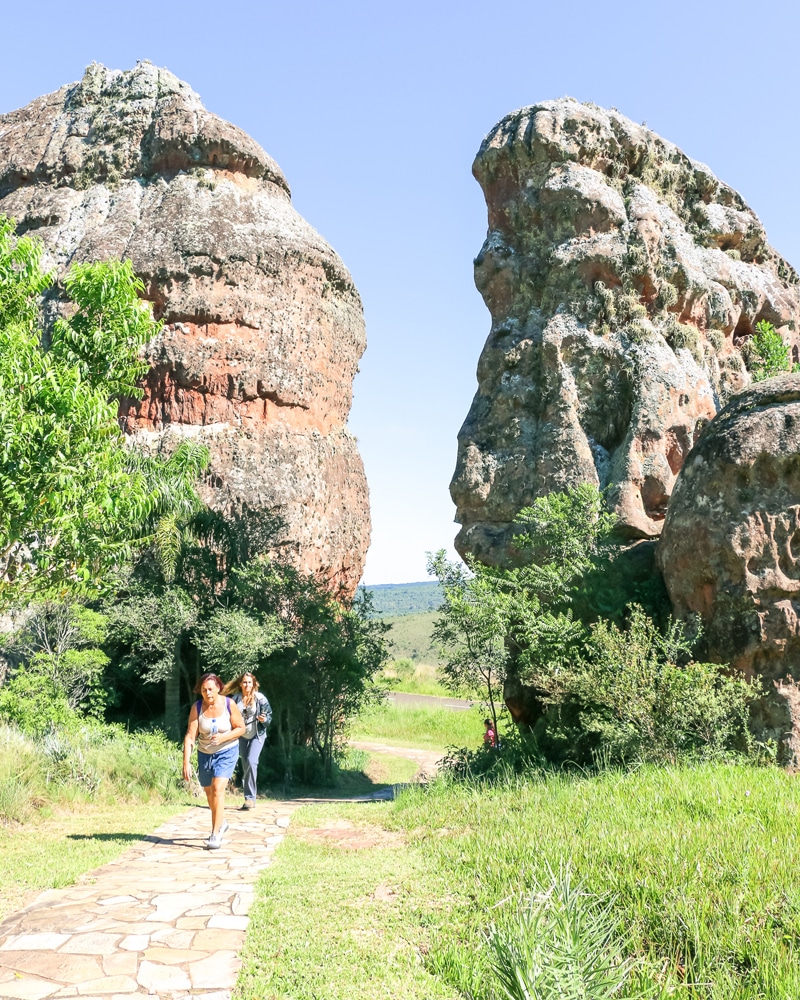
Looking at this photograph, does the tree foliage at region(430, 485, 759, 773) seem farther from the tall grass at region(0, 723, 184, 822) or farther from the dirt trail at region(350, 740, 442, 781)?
the dirt trail at region(350, 740, 442, 781)

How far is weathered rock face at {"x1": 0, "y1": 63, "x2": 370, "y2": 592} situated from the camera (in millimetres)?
19859

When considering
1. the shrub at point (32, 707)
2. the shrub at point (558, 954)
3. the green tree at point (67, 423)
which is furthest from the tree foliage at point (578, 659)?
the shrub at point (32, 707)

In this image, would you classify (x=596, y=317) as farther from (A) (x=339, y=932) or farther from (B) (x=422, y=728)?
(B) (x=422, y=728)

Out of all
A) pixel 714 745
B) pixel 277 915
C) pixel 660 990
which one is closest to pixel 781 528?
pixel 714 745

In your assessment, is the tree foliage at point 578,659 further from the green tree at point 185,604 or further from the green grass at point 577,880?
the green tree at point 185,604

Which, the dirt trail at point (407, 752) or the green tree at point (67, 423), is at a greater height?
the green tree at point (67, 423)

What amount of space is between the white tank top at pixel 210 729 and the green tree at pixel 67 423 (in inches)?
79.3

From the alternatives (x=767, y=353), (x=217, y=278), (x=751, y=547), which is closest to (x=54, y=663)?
(x=217, y=278)

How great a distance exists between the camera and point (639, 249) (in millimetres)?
15203

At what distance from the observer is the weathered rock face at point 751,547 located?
922 centimetres

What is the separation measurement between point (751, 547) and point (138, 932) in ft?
26.0

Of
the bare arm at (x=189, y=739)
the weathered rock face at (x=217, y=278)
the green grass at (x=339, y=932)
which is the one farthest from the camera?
the weathered rock face at (x=217, y=278)

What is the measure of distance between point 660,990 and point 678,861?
117 cm

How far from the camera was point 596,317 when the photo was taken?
15.0 metres
